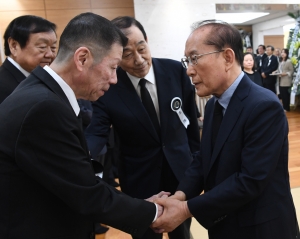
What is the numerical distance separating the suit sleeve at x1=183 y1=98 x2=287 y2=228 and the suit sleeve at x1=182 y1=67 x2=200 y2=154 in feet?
2.24

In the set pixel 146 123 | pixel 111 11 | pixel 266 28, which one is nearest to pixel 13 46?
pixel 146 123

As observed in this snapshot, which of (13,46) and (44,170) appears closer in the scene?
(44,170)

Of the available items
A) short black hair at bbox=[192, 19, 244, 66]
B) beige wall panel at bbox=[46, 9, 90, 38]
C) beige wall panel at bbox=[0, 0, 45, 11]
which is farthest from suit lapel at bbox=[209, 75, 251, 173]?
beige wall panel at bbox=[0, 0, 45, 11]

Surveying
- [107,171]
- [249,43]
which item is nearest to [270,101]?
[107,171]

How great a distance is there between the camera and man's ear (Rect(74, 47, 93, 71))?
99 cm

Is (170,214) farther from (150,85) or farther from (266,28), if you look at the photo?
(266,28)

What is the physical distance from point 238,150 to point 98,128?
0.83 m

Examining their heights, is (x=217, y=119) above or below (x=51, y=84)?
below

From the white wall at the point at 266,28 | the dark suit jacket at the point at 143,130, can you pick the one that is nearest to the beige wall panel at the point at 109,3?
the dark suit jacket at the point at 143,130

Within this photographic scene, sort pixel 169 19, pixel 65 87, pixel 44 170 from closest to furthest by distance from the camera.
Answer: pixel 44 170 → pixel 65 87 → pixel 169 19

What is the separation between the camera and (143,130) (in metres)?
1.60

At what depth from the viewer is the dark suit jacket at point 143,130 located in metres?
1.61

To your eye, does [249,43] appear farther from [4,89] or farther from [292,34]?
[4,89]

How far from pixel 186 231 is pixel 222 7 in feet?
19.2
